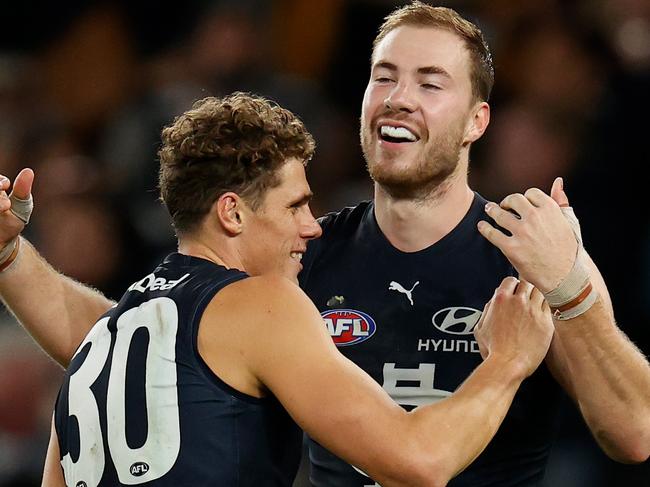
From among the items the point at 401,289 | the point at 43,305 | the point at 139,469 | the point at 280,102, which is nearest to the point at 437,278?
the point at 401,289

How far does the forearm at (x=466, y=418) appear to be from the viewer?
3.23 meters

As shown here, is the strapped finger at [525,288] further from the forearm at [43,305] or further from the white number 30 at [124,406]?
the forearm at [43,305]

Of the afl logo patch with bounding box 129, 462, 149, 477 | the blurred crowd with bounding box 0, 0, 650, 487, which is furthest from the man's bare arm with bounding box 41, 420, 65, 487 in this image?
the blurred crowd with bounding box 0, 0, 650, 487

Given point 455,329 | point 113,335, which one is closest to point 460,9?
point 455,329

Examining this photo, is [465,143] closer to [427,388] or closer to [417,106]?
[417,106]

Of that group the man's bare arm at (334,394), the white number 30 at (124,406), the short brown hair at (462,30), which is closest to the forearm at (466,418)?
the man's bare arm at (334,394)

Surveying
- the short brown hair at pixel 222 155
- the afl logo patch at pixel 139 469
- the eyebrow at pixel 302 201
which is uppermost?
the short brown hair at pixel 222 155

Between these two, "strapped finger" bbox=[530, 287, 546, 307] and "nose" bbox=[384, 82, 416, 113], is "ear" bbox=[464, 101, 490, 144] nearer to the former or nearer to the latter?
"nose" bbox=[384, 82, 416, 113]

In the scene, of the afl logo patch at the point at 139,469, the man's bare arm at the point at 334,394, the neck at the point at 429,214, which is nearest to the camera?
the man's bare arm at the point at 334,394

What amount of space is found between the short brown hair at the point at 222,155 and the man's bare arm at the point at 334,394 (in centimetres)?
34

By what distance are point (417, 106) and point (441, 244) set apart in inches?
18.7

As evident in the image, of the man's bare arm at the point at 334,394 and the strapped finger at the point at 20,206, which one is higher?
the strapped finger at the point at 20,206

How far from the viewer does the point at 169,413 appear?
3305mm

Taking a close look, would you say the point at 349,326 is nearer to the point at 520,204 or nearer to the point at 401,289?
the point at 401,289
